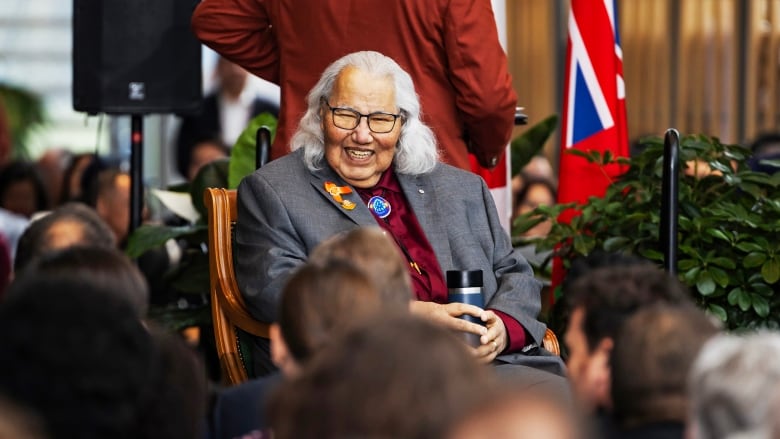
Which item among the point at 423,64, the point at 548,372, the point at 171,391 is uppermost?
the point at 423,64

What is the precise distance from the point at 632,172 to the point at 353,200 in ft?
3.89

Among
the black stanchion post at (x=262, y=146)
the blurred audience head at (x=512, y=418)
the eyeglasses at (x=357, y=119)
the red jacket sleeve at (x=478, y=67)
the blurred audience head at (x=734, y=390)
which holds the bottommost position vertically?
the blurred audience head at (x=734, y=390)

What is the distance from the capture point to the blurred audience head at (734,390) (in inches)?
76.4

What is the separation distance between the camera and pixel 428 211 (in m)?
3.82

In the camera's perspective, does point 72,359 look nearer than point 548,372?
Yes

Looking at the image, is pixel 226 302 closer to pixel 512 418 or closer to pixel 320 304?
pixel 320 304

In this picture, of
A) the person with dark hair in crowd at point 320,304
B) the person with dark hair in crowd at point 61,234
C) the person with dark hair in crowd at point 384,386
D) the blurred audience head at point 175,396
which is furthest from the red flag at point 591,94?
the person with dark hair in crowd at point 384,386

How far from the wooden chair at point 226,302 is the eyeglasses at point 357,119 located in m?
0.36

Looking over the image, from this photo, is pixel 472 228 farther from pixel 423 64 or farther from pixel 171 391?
pixel 171 391

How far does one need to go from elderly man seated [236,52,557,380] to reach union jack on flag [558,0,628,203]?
3.95 feet

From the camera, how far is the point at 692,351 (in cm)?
221

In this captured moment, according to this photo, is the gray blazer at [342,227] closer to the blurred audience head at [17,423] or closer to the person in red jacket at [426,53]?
the person in red jacket at [426,53]

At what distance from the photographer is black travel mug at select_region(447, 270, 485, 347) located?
11.8ft

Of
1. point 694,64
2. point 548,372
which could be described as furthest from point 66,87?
point 548,372
